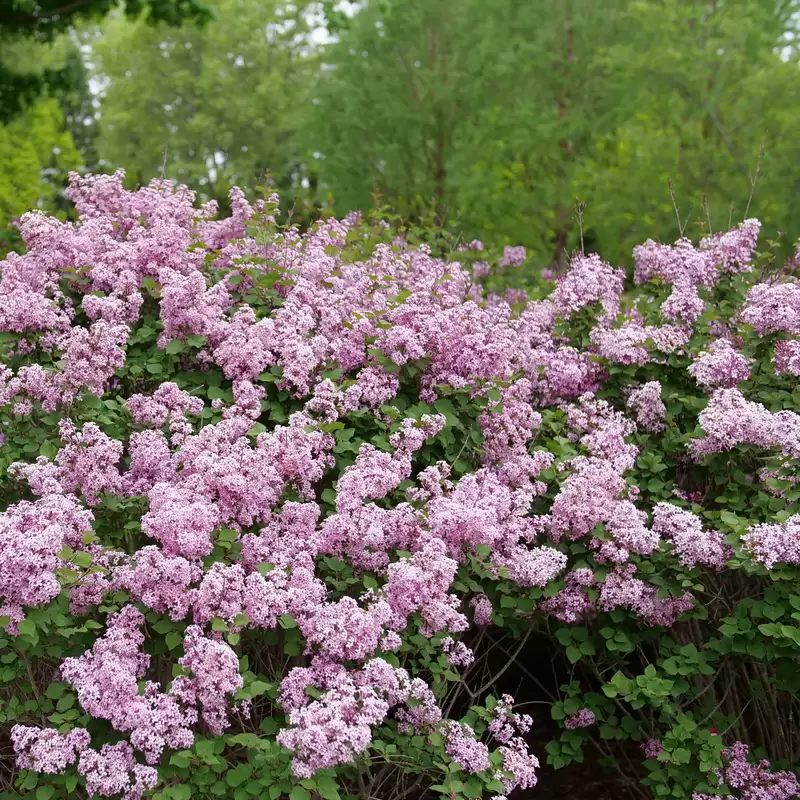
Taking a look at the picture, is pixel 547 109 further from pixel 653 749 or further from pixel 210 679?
pixel 210 679

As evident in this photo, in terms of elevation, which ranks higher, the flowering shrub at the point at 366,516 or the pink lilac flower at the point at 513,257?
the flowering shrub at the point at 366,516

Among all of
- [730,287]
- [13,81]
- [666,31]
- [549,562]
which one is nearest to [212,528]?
[549,562]

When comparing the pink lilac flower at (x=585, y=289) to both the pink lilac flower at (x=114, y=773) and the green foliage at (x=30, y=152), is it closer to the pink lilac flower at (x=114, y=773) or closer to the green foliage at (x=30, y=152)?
the pink lilac flower at (x=114, y=773)

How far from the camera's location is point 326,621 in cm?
362

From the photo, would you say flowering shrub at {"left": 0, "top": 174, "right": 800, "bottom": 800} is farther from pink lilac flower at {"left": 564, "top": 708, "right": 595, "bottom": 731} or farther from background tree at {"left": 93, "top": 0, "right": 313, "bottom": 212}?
background tree at {"left": 93, "top": 0, "right": 313, "bottom": 212}

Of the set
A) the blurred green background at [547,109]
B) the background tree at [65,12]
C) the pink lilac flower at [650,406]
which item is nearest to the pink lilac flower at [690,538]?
the pink lilac flower at [650,406]

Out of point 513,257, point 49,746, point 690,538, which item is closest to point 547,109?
point 513,257

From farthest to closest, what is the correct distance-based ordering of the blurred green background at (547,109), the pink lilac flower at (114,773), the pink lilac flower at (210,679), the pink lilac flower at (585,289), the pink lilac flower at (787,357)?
1. the blurred green background at (547,109)
2. the pink lilac flower at (585,289)
3. the pink lilac flower at (787,357)
4. the pink lilac flower at (210,679)
5. the pink lilac flower at (114,773)

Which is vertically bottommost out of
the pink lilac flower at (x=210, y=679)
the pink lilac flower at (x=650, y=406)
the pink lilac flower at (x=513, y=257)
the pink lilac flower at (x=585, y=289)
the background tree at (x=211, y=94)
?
the background tree at (x=211, y=94)

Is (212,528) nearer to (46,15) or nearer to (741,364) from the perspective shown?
(741,364)

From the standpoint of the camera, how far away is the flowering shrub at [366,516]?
353cm

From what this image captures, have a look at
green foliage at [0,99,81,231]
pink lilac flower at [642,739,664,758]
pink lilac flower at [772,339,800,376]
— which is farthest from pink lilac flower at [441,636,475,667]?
green foliage at [0,99,81,231]

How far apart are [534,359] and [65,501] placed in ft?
9.73

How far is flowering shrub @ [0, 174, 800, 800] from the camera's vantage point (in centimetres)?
353
